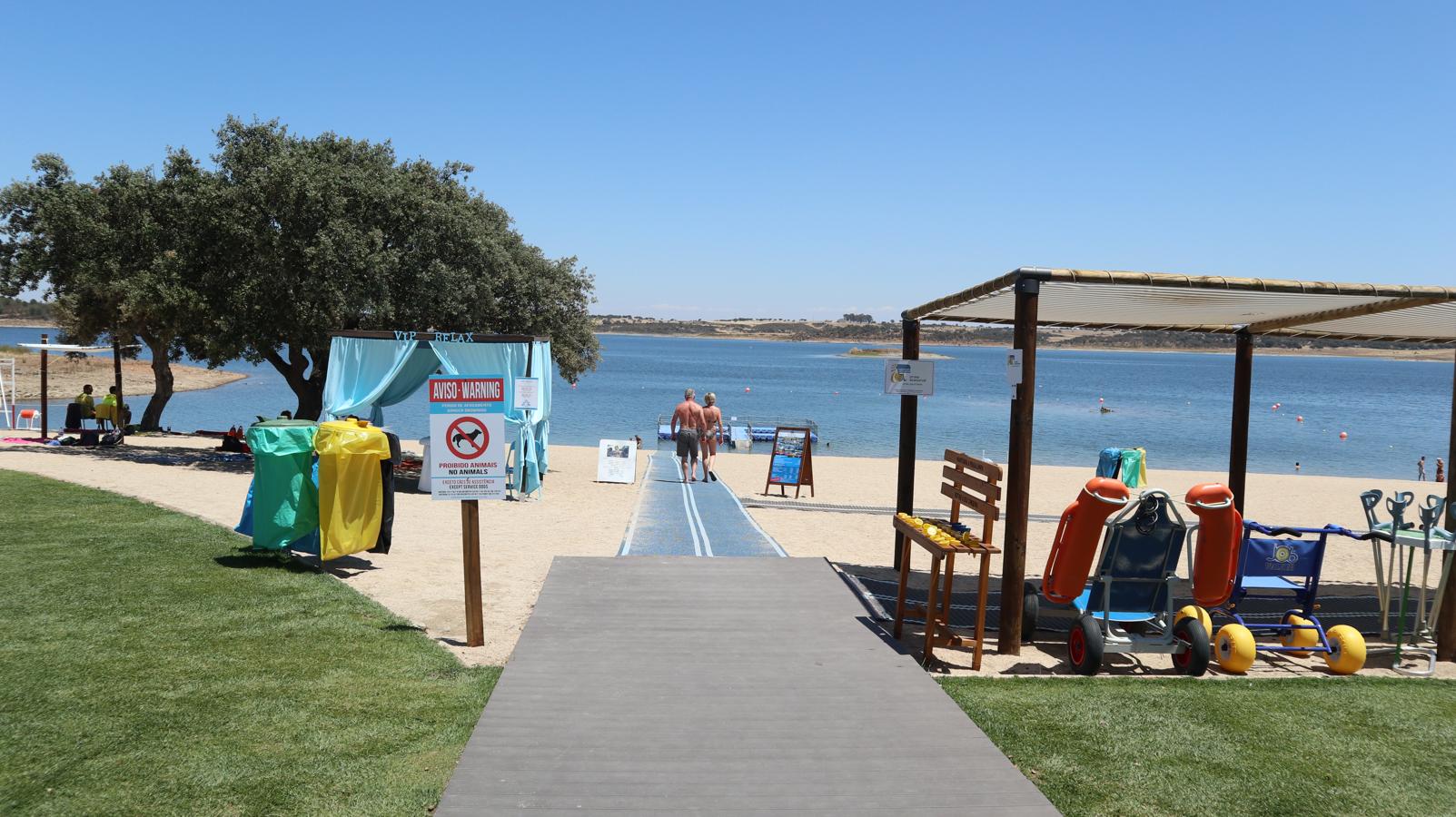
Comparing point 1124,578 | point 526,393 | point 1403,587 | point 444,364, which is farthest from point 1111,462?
point 444,364

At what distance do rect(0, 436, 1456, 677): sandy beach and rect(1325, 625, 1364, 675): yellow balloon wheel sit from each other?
0.67 feet

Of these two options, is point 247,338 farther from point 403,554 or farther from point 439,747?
point 439,747

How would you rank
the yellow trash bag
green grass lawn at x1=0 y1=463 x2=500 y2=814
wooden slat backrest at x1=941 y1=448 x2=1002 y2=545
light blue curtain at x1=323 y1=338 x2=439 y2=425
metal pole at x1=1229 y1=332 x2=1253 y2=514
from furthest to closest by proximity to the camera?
1. light blue curtain at x1=323 y1=338 x2=439 y2=425
2. metal pole at x1=1229 y1=332 x2=1253 y2=514
3. the yellow trash bag
4. wooden slat backrest at x1=941 y1=448 x2=1002 y2=545
5. green grass lawn at x1=0 y1=463 x2=500 y2=814

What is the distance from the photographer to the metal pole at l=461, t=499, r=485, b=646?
6520 millimetres

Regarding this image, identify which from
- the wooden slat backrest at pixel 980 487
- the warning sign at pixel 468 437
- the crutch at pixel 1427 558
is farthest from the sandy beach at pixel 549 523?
the warning sign at pixel 468 437

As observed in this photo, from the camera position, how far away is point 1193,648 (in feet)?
20.1

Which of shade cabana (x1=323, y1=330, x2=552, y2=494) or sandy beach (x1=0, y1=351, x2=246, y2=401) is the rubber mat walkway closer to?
shade cabana (x1=323, y1=330, x2=552, y2=494)

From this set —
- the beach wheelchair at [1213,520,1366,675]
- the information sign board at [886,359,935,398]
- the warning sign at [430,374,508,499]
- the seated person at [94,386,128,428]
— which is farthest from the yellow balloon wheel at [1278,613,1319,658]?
the seated person at [94,386,128,428]

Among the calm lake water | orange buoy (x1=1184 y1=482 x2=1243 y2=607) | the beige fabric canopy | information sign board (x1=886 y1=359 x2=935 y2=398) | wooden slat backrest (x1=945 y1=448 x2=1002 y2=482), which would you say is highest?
the beige fabric canopy

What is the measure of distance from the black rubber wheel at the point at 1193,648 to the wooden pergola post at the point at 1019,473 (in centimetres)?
102

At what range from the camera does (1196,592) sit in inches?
257

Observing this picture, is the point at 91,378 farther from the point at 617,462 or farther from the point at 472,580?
the point at 472,580

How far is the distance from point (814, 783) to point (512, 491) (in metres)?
11.2

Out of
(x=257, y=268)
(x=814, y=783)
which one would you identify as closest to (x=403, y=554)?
(x=814, y=783)
